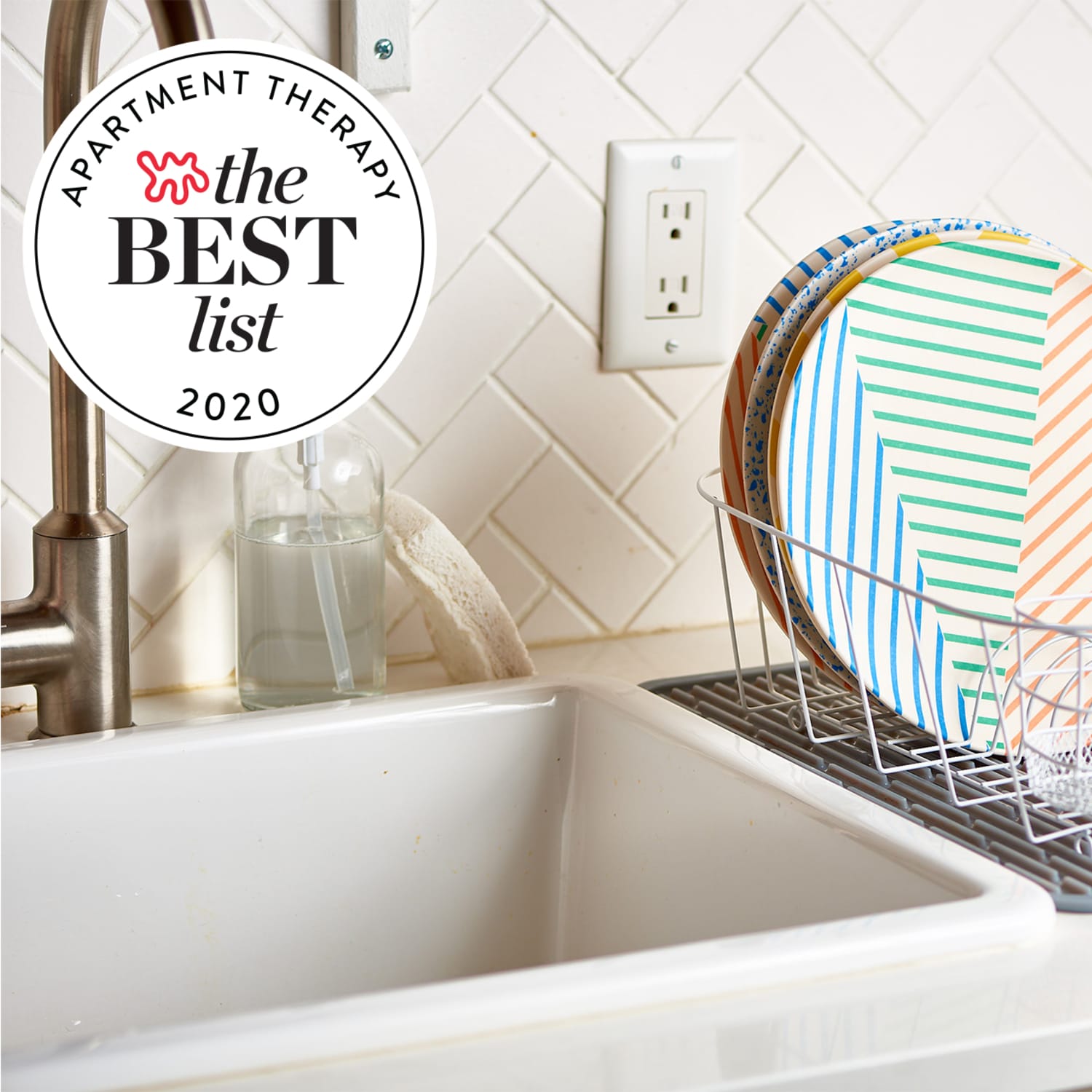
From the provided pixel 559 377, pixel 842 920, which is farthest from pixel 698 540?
pixel 842 920

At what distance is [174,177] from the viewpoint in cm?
75

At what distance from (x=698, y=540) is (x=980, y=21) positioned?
1.52ft

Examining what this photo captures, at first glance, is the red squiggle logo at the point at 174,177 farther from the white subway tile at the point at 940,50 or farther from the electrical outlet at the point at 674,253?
the white subway tile at the point at 940,50

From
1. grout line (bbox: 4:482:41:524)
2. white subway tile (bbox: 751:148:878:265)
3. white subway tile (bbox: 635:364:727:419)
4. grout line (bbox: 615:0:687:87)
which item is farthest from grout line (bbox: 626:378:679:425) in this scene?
grout line (bbox: 4:482:41:524)

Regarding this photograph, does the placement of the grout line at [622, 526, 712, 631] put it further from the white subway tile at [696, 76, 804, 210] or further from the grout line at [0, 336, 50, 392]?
the grout line at [0, 336, 50, 392]

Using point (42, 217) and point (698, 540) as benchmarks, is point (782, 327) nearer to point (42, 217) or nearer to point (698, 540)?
point (698, 540)

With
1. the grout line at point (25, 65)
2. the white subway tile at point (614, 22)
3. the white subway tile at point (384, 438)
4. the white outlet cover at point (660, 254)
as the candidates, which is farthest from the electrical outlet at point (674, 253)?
the grout line at point (25, 65)

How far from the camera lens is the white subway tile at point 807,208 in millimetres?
1012

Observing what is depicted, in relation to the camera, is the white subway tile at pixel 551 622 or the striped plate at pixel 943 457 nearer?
the striped plate at pixel 943 457

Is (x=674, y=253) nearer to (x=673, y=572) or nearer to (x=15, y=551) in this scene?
(x=673, y=572)

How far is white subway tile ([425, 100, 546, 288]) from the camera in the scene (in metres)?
0.91

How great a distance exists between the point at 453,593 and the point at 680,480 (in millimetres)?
256

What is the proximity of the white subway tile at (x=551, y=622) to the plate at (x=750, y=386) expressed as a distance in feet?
0.67

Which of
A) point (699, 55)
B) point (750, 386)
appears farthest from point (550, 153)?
point (750, 386)
